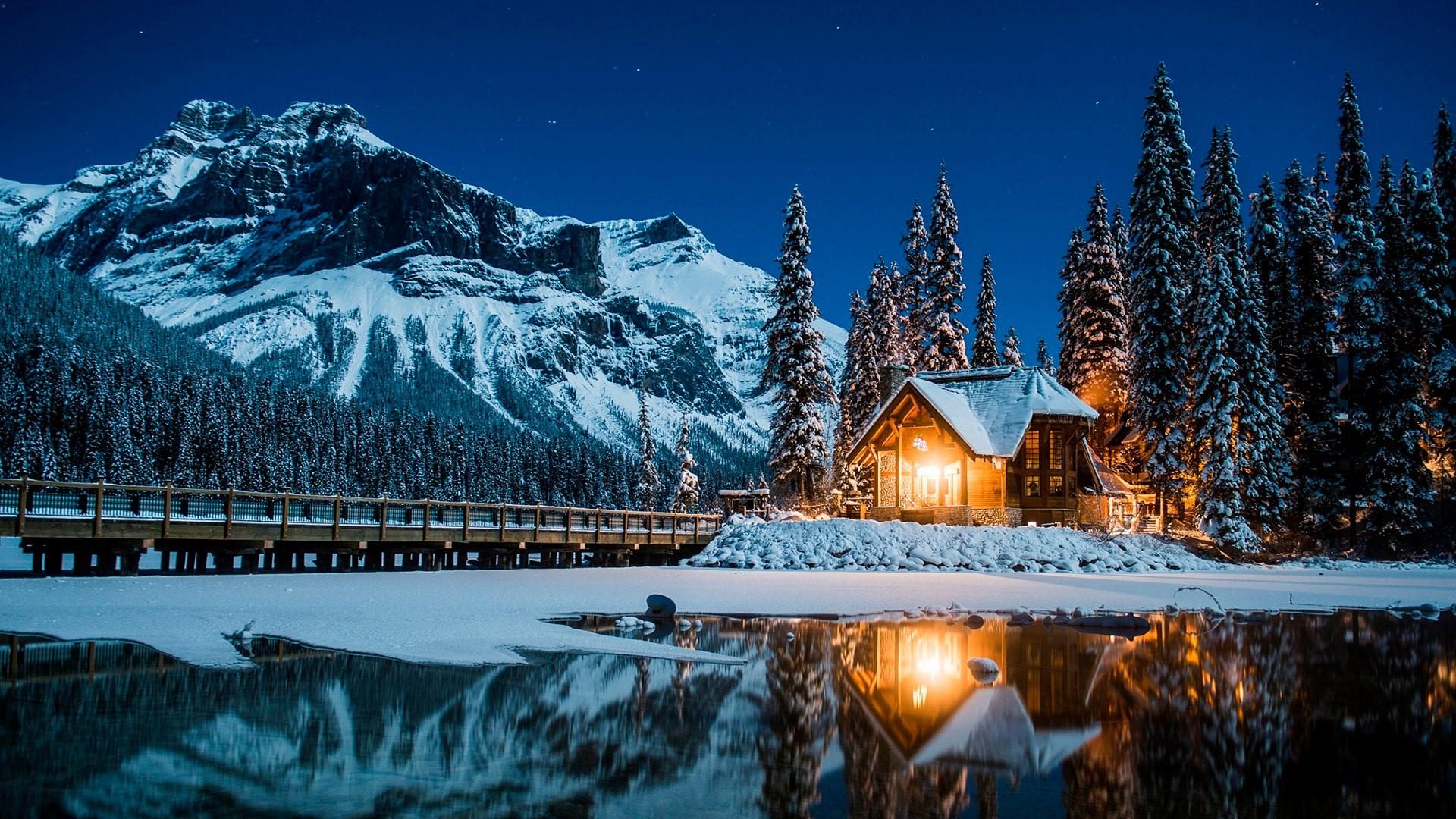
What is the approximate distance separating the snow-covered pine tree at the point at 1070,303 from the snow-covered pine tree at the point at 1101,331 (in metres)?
0.61

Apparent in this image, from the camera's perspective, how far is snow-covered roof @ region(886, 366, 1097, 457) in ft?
129

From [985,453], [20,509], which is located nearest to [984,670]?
[20,509]

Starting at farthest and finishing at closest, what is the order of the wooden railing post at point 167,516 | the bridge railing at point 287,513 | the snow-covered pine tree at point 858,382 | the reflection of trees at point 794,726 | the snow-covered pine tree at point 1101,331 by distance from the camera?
the snow-covered pine tree at point 858,382 < the snow-covered pine tree at point 1101,331 < the wooden railing post at point 167,516 < the bridge railing at point 287,513 < the reflection of trees at point 794,726

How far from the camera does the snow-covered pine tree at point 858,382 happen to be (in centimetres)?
5247

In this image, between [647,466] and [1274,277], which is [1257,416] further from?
[647,466]

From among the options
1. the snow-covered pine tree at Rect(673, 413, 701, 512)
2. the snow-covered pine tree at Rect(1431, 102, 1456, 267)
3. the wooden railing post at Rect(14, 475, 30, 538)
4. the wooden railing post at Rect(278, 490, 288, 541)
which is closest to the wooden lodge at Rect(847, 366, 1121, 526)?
the snow-covered pine tree at Rect(1431, 102, 1456, 267)

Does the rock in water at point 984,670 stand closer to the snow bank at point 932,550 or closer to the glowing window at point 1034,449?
the snow bank at point 932,550

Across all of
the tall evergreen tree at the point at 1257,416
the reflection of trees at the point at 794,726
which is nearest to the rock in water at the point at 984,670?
the reflection of trees at the point at 794,726

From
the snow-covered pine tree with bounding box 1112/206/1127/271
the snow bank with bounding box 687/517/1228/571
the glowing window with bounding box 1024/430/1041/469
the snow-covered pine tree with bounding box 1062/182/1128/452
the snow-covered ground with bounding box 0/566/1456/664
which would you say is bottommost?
the snow-covered ground with bounding box 0/566/1456/664

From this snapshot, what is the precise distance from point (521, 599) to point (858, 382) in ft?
116

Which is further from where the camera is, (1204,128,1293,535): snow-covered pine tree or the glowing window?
the glowing window

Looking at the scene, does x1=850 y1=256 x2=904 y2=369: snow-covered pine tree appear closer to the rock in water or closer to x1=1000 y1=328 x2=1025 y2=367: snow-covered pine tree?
x1=1000 y1=328 x2=1025 y2=367: snow-covered pine tree

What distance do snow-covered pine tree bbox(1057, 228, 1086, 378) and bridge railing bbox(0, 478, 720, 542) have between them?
2226 centimetres

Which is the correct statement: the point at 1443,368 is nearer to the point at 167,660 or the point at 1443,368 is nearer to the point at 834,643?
the point at 834,643
